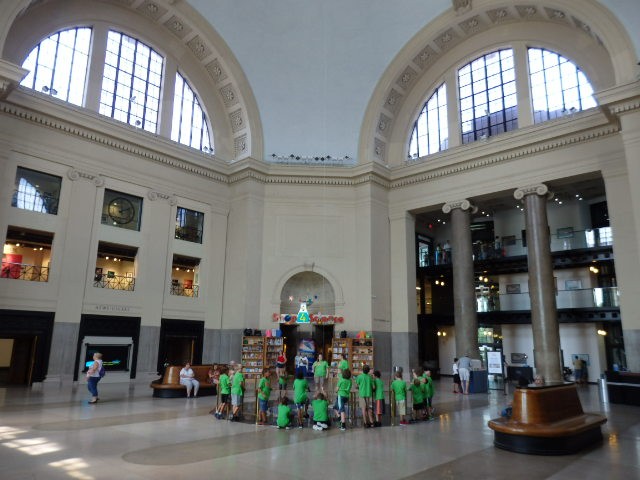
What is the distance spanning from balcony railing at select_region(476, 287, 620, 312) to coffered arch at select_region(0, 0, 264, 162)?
44.6 ft

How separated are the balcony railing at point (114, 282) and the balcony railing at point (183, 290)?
1810mm

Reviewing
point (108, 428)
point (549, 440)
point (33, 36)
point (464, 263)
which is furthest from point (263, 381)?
point (33, 36)

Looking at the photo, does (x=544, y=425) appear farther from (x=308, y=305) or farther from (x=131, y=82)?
(x=131, y=82)

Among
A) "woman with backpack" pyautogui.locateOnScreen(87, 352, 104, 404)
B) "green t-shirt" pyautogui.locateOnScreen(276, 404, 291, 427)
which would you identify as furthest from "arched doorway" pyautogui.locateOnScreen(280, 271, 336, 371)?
"green t-shirt" pyautogui.locateOnScreen(276, 404, 291, 427)

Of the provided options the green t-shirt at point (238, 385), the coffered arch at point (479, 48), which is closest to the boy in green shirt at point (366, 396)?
the green t-shirt at point (238, 385)

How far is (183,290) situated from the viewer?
2056cm

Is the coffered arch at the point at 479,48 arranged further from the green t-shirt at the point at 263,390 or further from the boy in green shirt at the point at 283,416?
the boy in green shirt at the point at 283,416

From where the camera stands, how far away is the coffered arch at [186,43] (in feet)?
56.3

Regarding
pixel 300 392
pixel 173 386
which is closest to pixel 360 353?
pixel 173 386

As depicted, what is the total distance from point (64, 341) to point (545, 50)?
22.3 metres

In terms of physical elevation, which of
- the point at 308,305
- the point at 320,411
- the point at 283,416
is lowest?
the point at 283,416

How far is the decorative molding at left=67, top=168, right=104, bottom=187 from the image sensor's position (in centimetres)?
1742

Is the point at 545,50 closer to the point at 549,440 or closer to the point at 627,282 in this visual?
the point at 627,282

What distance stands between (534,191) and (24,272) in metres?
19.4
